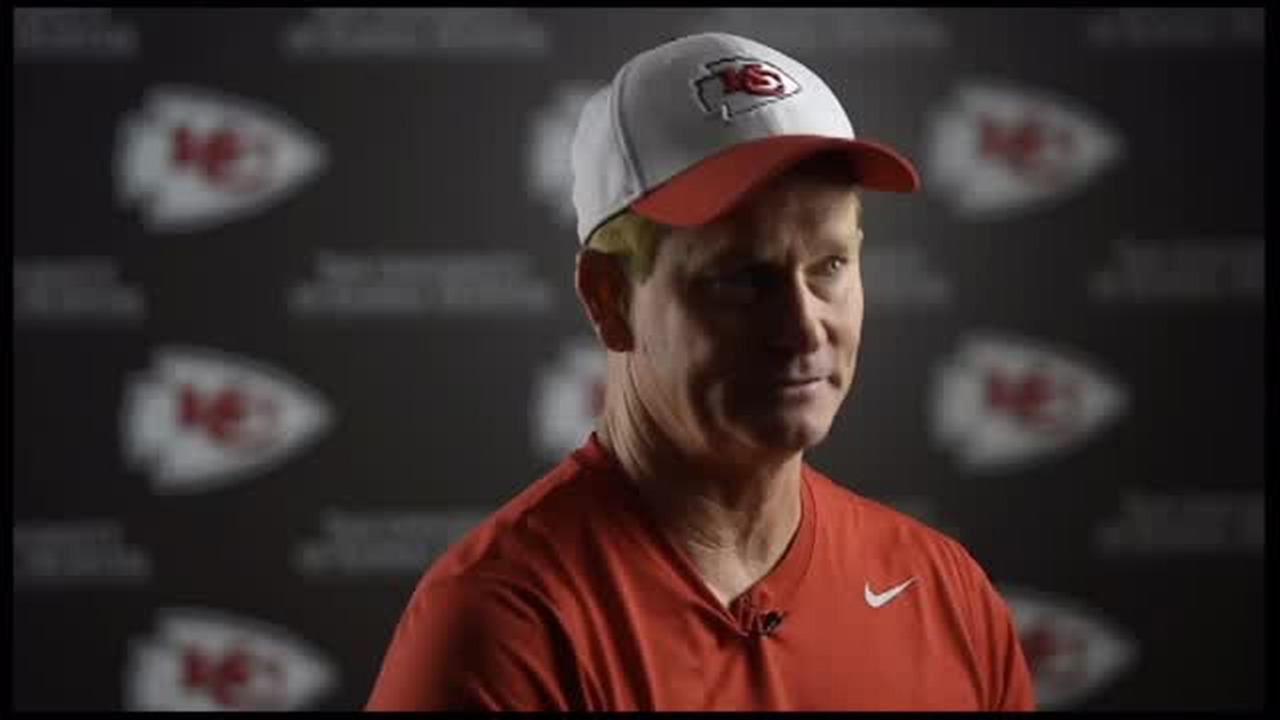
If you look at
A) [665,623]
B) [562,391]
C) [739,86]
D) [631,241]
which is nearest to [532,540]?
[665,623]

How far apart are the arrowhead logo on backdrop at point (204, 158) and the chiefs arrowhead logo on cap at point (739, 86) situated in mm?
1484

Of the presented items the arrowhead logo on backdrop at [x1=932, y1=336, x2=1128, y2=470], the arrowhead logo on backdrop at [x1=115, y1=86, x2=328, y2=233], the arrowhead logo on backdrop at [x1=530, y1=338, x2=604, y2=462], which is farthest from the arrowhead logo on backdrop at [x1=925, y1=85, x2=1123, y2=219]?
the arrowhead logo on backdrop at [x1=115, y1=86, x2=328, y2=233]

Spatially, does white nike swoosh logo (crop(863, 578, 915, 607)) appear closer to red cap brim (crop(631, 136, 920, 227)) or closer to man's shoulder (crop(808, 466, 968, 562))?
man's shoulder (crop(808, 466, 968, 562))

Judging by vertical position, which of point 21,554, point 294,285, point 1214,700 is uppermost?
point 294,285

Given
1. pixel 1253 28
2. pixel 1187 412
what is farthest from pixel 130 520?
pixel 1253 28

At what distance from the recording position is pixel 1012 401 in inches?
91.5

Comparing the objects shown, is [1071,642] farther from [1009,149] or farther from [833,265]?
[833,265]

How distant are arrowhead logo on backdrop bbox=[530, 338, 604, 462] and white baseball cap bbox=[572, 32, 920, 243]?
52.7 inches

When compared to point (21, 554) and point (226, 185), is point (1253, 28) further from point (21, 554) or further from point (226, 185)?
point (21, 554)

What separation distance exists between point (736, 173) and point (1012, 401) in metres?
1.61

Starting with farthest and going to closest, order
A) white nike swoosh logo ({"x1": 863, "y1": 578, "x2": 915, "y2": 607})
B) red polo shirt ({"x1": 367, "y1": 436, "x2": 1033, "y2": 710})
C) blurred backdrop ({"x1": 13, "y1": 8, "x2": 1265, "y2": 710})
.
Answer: blurred backdrop ({"x1": 13, "y1": 8, "x2": 1265, "y2": 710}) → white nike swoosh logo ({"x1": 863, "y1": 578, "x2": 915, "y2": 607}) → red polo shirt ({"x1": 367, "y1": 436, "x2": 1033, "y2": 710})

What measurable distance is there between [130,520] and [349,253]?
0.56 meters

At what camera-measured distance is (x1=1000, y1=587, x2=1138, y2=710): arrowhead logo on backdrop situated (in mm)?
2311

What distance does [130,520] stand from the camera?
89.6 inches
